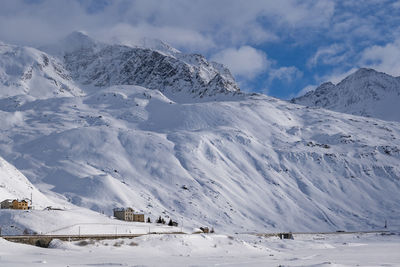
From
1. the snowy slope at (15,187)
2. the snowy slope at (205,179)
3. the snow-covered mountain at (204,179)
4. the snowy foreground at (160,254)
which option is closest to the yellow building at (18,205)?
the snowy slope at (15,187)

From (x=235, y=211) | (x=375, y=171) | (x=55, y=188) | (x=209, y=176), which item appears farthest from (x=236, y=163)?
(x=55, y=188)

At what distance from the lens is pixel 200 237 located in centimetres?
7044

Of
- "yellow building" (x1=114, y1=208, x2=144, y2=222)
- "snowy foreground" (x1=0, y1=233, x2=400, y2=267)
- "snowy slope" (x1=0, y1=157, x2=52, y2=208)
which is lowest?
"snowy foreground" (x1=0, y1=233, x2=400, y2=267)

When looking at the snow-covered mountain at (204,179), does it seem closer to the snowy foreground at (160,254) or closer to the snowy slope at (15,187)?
the snowy slope at (15,187)

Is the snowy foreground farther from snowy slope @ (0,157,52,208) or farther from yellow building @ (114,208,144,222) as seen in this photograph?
snowy slope @ (0,157,52,208)

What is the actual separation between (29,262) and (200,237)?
29843 mm

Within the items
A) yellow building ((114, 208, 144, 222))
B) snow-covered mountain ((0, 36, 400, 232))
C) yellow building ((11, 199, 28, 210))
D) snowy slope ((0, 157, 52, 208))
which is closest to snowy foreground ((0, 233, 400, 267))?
yellow building ((11, 199, 28, 210))

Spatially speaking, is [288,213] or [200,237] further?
[288,213]

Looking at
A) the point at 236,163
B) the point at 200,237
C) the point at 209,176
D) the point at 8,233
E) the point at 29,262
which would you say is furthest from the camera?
the point at 236,163

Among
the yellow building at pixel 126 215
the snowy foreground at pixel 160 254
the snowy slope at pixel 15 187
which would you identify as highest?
the snowy slope at pixel 15 187

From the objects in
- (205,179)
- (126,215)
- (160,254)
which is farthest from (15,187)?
(205,179)

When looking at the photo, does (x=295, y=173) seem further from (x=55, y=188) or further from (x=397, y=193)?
(x=55, y=188)

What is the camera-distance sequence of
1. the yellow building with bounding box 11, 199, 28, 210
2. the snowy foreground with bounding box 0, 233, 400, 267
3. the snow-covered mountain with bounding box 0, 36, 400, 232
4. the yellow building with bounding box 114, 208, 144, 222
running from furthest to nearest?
the snow-covered mountain with bounding box 0, 36, 400, 232 → the yellow building with bounding box 114, 208, 144, 222 → the yellow building with bounding box 11, 199, 28, 210 → the snowy foreground with bounding box 0, 233, 400, 267

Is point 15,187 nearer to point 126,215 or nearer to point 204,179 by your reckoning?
point 126,215
